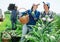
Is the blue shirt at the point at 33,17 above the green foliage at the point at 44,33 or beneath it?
above

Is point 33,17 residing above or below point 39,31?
above

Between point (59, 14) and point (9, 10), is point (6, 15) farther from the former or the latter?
point (59, 14)

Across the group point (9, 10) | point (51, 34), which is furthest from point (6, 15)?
point (51, 34)

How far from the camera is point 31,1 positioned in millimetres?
6594

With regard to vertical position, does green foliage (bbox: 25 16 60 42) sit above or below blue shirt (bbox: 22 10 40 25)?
below

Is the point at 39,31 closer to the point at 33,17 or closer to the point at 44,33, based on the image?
the point at 44,33

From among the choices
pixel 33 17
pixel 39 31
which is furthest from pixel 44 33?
pixel 33 17

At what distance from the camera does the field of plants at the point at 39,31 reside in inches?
258

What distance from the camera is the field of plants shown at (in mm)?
6551

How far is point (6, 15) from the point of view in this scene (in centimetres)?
658

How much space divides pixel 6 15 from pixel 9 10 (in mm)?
62

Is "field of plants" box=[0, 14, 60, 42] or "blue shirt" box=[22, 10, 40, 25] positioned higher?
"blue shirt" box=[22, 10, 40, 25]

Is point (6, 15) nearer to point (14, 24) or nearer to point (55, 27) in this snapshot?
point (14, 24)

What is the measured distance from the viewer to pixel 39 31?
6.56 m
